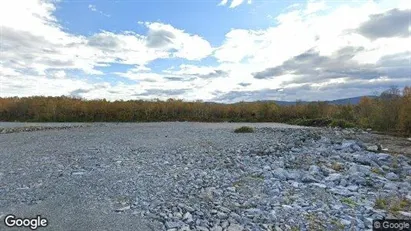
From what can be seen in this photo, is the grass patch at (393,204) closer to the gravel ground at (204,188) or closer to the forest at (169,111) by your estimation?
the gravel ground at (204,188)

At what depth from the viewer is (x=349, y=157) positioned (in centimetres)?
1112

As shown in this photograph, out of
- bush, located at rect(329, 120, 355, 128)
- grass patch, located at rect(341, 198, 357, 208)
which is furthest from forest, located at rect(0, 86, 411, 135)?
grass patch, located at rect(341, 198, 357, 208)

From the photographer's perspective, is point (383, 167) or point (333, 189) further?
point (383, 167)

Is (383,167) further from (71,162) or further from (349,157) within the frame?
(71,162)

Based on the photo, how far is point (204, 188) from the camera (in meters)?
7.29

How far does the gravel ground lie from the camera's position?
561cm

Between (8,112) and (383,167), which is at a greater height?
(8,112)

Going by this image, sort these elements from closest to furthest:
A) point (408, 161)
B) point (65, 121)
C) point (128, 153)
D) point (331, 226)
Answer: point (331, 226)
point (408, 161)
point (128, 153)
point (65, 121)

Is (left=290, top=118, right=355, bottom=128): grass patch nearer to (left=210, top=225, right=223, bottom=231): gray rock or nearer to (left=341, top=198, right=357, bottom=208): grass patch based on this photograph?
(left=341, top=198, right=357, bottom=208): grass patch

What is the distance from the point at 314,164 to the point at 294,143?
4506 mm

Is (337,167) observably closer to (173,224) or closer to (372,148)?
(372,148)

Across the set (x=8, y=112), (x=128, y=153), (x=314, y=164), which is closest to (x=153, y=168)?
(x=128, y=153)

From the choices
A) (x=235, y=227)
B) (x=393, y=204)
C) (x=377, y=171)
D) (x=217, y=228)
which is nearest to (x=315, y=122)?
(x=377, y=171)

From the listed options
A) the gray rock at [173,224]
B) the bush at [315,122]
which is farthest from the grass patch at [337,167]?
the bush at [315,122]
